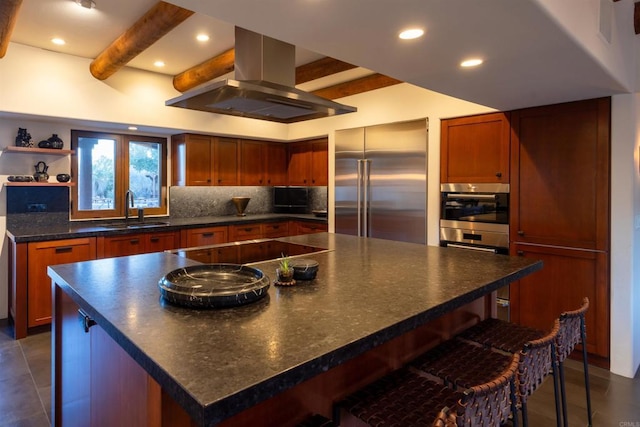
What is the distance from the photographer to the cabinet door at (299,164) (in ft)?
19.1

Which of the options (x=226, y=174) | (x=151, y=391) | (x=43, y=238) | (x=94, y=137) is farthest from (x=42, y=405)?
(x=226, y=174)

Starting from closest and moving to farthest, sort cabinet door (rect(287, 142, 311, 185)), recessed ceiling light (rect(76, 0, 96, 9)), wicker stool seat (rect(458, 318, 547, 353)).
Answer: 1. wicker stool seat (rect(458, 318, 547, 353))
2. recessed ceiling light (rect(76, 0, 96, 9))
3. cabinet door (rect(287, 142, 311, 185))

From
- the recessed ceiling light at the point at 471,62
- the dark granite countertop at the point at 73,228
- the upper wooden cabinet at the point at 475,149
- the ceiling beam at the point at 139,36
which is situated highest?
the ceiling beam at the point at 139,36

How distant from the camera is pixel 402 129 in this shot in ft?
14.1

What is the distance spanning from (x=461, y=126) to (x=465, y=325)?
7.34 ft

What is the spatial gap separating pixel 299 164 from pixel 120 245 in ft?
9.38

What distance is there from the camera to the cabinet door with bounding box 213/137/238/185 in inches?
207

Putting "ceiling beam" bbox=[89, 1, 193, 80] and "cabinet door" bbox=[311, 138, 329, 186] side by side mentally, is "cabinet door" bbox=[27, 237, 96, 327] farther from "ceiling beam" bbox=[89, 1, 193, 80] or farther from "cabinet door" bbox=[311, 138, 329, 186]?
"cabinet door" bbox=[311, 138, 329, 186]

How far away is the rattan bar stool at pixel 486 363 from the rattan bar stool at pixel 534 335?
1.6 inches

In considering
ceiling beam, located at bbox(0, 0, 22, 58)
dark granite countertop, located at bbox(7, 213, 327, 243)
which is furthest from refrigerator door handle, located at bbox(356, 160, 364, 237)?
ceiling beam, located at bbox(0, 0, 22, 58)

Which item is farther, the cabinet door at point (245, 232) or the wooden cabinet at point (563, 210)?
the cabinet door at point (245, 232)

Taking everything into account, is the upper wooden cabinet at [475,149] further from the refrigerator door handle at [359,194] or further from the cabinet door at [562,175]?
the refrigerator door handle at [359,194]

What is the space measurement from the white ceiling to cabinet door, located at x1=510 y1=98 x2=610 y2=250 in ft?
0.59

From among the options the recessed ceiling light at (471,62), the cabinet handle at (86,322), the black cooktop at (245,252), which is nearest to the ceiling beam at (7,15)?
the black cooktop at (245,252)
